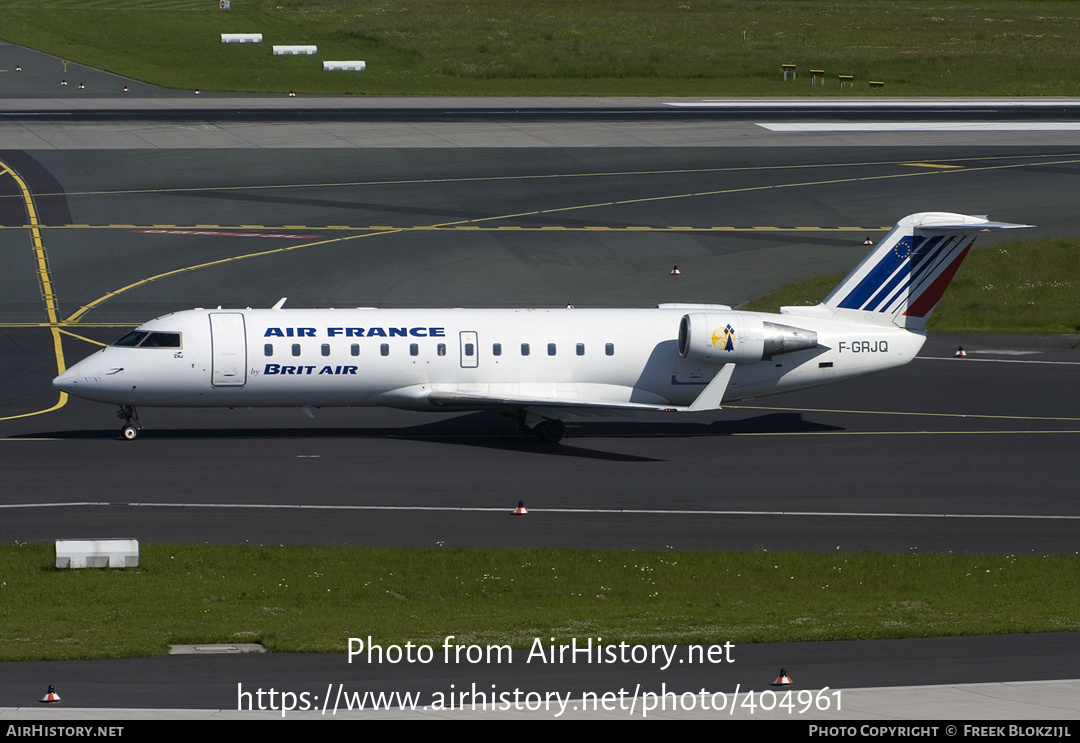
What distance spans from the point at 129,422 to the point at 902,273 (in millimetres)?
22206

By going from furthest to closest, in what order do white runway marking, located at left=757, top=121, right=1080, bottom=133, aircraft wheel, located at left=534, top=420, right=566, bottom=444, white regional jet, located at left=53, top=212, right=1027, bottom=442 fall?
white runway marking, located at left=757, top=121, right=1080, bottom=133 → aircraft wheel, located at left=534, top=420, right=566, bottom=444 → white regional jet, located at left=53, top=212, right=1027, bottom=442

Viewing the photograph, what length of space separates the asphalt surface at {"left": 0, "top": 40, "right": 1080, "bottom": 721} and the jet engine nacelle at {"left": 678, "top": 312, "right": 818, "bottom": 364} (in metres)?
2.55

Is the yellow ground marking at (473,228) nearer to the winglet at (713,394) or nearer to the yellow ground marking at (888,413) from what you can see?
the yellow ground marking at (888,413)

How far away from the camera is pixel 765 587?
1114 inches

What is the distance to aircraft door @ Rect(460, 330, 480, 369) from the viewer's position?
1615 inches

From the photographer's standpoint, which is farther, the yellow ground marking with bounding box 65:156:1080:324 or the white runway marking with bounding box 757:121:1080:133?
the white runway marking with bounding box 757:121:1080:133

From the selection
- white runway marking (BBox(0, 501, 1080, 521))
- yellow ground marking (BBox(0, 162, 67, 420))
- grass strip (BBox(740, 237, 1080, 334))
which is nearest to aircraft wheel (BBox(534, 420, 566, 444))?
white runway marking (BBox(0, 501, 1080, 521))

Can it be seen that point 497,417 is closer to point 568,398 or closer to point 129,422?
point 568,398

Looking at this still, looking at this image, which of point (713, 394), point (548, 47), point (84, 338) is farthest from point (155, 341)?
point (548, 47)

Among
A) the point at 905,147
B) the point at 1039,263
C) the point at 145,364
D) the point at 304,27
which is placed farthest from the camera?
the point at 304,27

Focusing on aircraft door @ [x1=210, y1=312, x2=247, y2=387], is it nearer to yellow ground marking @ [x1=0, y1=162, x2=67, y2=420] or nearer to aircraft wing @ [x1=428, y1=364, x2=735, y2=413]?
aircraft wing @ [x1=428, y1=364, x2=735, y2=413]

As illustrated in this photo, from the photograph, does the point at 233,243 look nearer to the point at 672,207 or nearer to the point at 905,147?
the point at 672,207
